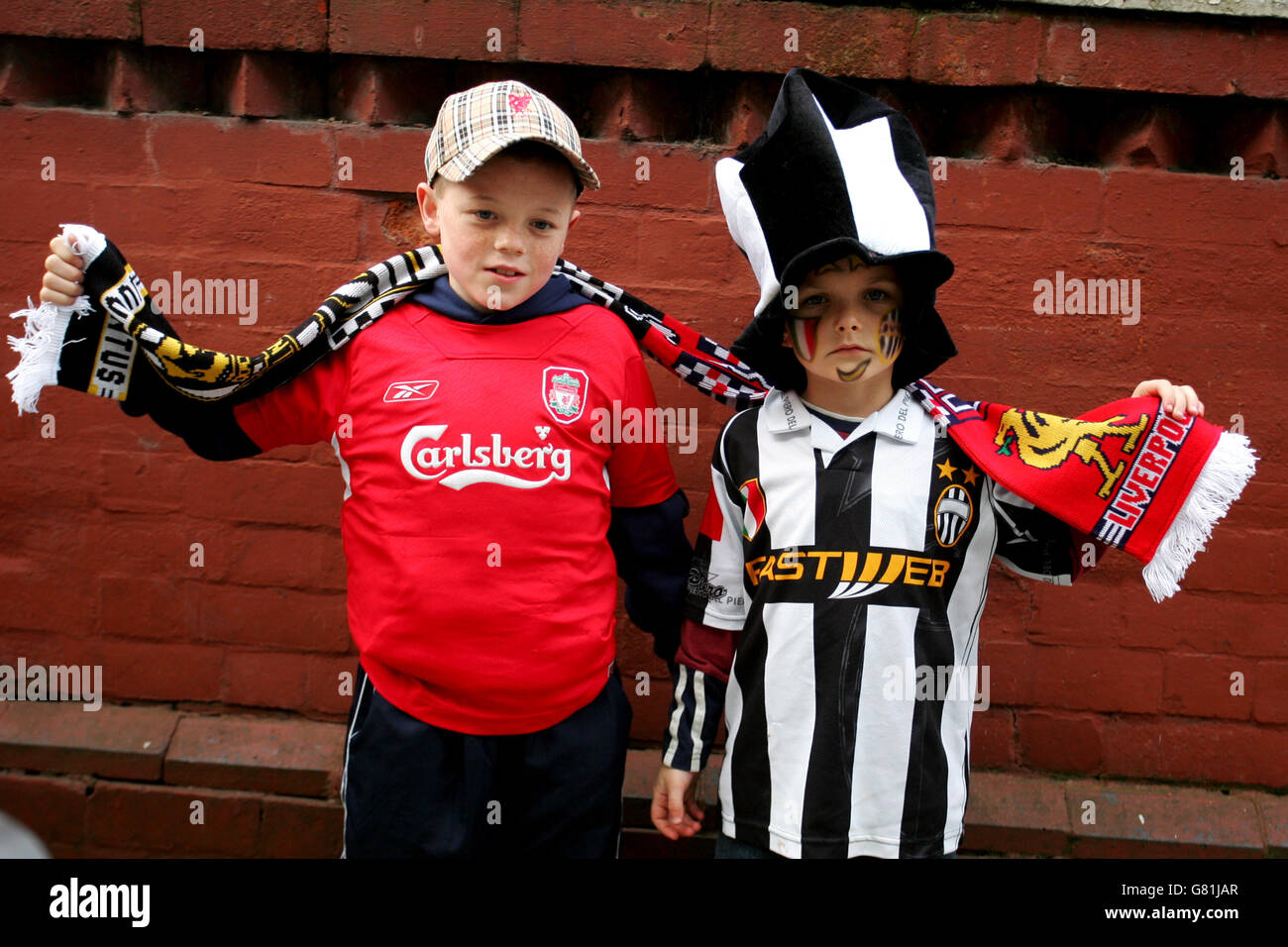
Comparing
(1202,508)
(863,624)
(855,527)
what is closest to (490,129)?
(855,527)

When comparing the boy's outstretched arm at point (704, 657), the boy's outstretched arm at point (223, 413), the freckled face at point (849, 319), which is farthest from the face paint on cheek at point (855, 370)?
the boy's outstretched arm at point (223, 413)

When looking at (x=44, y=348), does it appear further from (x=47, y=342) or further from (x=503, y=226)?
(x=503, y=226)

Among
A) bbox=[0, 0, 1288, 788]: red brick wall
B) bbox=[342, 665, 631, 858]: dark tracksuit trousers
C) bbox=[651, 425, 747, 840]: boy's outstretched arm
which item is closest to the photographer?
bbox=[342, 665, 631, 858]: dark tracksuit trousers

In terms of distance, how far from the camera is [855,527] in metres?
1.88

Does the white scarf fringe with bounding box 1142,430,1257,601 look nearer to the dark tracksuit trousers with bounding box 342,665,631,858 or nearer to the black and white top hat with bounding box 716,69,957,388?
the black and white top hat with bounding box 716,69,957,388

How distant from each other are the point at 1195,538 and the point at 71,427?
2.63m

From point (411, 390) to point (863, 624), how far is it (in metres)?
0.93

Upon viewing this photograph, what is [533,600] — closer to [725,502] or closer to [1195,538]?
[725,502]

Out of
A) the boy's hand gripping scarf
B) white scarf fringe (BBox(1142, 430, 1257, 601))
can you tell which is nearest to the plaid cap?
the boy's hand gripping scarf

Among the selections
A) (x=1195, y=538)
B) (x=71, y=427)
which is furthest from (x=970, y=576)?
(x=71, y=427)

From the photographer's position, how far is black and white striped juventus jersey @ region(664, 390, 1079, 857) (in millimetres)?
1867

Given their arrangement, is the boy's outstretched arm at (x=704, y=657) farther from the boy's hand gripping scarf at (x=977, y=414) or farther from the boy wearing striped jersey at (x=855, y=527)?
the boy's hand gripping scarf at (x=977, y=414)

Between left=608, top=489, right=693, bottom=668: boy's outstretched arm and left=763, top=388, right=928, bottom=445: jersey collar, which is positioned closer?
left=763, top=388, right=928, bottom=445: jersey collar
